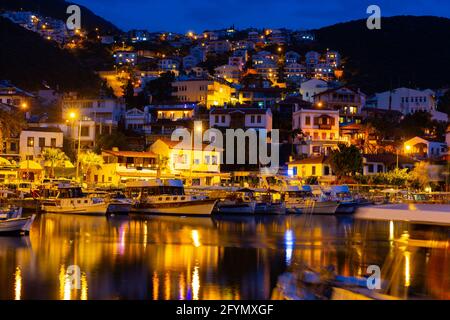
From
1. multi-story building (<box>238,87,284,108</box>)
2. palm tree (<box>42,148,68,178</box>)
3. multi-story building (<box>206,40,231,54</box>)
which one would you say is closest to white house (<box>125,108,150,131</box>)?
palm tree (<box>42,148,68,178</box>)

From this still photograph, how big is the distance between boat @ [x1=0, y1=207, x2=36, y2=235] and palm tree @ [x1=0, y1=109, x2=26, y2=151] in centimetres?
3095

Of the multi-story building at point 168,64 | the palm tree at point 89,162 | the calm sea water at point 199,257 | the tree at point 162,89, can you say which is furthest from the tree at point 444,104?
the calm sea water at point 199,257

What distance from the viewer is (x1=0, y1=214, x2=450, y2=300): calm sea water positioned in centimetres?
2019

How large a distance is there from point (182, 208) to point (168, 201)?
Answer: 1.16 metres

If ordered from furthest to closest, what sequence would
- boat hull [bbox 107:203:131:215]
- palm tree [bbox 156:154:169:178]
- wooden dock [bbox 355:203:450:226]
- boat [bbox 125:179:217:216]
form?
palm tree [bbox 156:154:169:178]
boat hull [bbox 107:203:131:215]
boat [bbox 125:179:217:216]
wooden dock [bbox 355:203:450:226]

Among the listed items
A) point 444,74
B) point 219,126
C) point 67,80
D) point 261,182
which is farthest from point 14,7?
point 261,182

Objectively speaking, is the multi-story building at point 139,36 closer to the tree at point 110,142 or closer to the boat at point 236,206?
the tree at point 110,142

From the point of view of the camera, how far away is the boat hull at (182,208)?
47156 millimetres

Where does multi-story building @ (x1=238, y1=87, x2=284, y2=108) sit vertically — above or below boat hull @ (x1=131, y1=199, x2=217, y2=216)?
above

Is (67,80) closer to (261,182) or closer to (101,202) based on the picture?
(261,182)

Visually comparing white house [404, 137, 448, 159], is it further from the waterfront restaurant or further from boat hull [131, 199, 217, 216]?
boat hull [131, 199, 217, 216]

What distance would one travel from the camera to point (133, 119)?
267 feet
